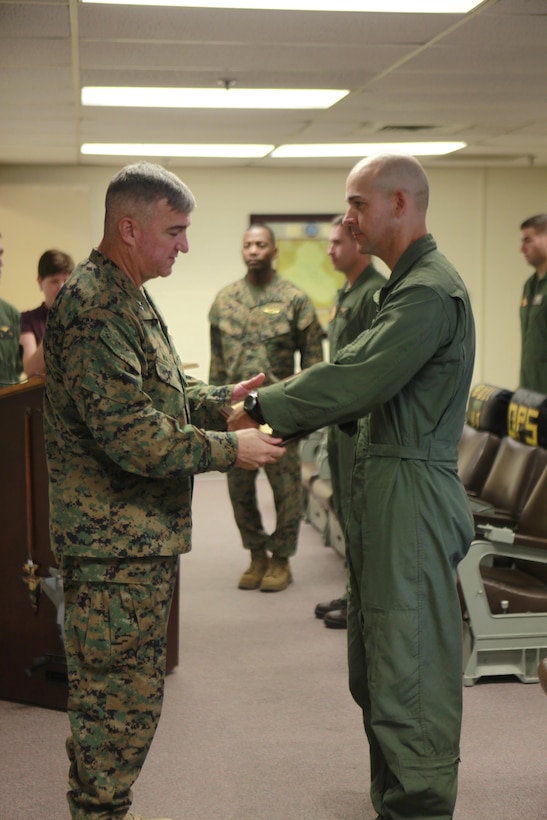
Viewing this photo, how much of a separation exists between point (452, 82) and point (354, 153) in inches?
109

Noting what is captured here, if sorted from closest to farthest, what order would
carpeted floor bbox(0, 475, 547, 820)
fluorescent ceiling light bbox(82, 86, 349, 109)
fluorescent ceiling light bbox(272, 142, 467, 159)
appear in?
carpeted floor bbox(0, 475, 547, 820) < fluorescent ceiling light bbox(82, 86, 349, 109) < fluorescent ceiling light bbox(272, 142, 467, 159)

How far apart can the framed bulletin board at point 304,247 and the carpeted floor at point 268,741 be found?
471 cm

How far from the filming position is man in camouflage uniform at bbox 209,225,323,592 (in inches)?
194

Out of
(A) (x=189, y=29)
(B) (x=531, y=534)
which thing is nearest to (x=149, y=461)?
(B) (x=531, y=534)

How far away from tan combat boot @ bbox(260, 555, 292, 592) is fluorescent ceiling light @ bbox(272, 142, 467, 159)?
3.61 m

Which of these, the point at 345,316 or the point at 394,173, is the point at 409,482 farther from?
the point at 345,316

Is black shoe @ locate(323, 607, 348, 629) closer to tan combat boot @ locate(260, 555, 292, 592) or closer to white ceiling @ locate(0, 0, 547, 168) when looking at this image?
tan combat boot @ locate(260, 555, 292, 592)

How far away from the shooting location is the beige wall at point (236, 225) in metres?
8.05

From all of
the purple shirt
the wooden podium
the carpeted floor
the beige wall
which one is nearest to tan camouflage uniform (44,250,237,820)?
the carpeted floor

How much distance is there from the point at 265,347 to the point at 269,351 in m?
0.03

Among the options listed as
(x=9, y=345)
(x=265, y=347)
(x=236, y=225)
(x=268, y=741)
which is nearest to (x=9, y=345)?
(x=9, y=345)

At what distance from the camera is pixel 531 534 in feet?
12.3

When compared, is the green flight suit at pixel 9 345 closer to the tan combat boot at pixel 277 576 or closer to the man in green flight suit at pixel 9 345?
the man in green flight suit at pixel 9 345

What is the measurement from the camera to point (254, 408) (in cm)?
232
